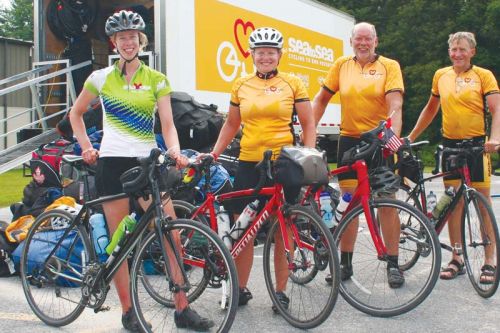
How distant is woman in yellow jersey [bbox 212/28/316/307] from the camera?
437 centimetres

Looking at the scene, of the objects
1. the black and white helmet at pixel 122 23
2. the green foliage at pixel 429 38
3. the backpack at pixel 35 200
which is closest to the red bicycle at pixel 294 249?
the black and white helmet at pixel 122 23

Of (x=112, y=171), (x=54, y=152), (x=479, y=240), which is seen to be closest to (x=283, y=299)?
(x=112, y=171)

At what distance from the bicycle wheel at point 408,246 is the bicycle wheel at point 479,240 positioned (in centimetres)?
39

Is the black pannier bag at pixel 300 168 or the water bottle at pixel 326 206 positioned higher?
the black pannier bag at pixel 300 168

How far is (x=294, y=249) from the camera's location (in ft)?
13.6

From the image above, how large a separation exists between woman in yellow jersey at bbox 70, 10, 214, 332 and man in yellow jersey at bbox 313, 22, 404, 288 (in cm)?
163

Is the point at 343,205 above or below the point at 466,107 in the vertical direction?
below

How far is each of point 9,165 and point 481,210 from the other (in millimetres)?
6455

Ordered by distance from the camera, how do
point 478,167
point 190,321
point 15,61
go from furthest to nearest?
point 15,61
point 478,167
point 190,321

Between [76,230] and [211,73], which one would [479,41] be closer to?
[211,73]

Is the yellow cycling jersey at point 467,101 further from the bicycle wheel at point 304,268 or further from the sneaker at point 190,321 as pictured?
the sneaker at point 190,321

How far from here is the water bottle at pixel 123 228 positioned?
151 inches

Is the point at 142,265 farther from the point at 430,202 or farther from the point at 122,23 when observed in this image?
the point at 430,202

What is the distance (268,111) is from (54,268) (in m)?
1.74
